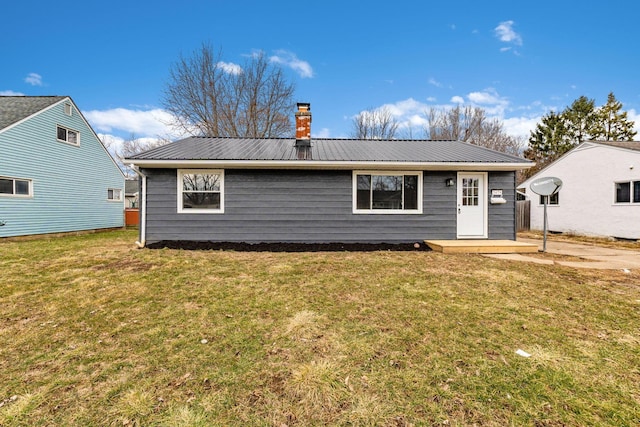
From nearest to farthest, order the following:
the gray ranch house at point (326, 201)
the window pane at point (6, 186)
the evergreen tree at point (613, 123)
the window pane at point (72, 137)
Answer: the gray ranch house at point (326, 201) → the window pane at point (6, 186) → the window pane at point (72, 137) → the evergreen tree at point (613, 123)

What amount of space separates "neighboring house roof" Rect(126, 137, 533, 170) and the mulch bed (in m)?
2.10

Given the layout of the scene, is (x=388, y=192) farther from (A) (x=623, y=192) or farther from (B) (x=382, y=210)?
(A) (x=623, y=192)

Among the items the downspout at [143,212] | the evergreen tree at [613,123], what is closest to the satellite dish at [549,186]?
the downspout at [143,212]

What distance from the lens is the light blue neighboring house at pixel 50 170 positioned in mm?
9742

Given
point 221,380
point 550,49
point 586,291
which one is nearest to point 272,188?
point 221,380

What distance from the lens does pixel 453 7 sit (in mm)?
10789

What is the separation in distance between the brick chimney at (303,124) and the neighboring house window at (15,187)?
33.5 ft

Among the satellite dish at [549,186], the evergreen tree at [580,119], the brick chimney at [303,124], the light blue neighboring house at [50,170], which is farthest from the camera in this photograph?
the evergreen tree at [580,119]

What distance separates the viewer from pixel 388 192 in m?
7.75

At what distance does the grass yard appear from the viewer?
169 cm

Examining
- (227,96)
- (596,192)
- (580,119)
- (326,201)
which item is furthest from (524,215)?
(227,96)

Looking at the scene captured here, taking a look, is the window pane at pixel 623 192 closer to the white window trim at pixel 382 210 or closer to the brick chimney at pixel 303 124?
the white window trim at pixel 382 210

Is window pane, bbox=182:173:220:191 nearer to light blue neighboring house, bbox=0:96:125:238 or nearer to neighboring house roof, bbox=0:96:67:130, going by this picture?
light blue neighboring house, bbox=0:96:125:238

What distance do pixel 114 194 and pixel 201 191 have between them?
10.7 meters
